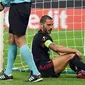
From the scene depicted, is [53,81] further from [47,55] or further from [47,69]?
[47,55]

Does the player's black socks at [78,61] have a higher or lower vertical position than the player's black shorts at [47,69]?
higher

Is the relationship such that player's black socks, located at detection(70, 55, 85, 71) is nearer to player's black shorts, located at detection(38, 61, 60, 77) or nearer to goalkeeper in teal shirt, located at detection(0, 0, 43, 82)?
player's black shorts, located at detection(38, 61, 60, 77)

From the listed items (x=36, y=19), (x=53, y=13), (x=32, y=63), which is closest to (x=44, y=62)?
(x=32, y=63)

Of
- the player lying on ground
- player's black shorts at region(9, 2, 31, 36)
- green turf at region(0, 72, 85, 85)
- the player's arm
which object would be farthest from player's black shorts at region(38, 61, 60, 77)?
player's black shorts at region(9, 2, 31, 36)

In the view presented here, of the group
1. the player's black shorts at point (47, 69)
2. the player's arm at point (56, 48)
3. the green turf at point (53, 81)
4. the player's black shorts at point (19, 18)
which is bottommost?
the green turf at point (53, 81)

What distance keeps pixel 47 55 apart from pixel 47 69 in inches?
8.0

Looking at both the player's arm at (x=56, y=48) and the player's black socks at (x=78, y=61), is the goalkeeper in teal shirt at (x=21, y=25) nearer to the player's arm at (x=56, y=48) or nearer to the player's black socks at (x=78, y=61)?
the player's arm at (x=56, y=48)

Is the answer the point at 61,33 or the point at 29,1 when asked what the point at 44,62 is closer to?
the point at 29,1

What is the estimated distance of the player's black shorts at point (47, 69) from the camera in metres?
5.39

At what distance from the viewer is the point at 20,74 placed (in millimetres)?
5812

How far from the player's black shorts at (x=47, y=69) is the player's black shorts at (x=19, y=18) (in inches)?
26.8

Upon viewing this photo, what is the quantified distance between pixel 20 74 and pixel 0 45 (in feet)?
1.70

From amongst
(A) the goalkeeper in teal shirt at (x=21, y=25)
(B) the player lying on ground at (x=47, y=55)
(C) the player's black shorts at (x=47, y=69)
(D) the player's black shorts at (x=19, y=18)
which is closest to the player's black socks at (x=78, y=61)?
(B) the player lying on ground at (x=47, y=55)

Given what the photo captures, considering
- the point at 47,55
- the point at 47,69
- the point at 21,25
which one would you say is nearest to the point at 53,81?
the point at 47,69
